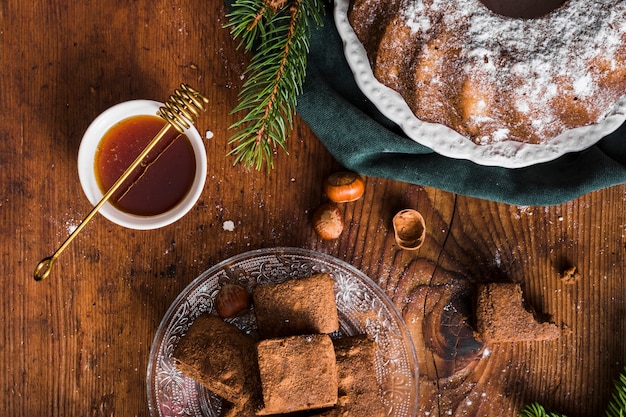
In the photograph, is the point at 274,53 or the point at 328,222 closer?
the point at 274,53

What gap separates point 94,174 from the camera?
1428 mm

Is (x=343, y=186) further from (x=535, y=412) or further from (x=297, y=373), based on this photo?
(x=535, y=412)

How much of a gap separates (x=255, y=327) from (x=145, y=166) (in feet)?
1.63

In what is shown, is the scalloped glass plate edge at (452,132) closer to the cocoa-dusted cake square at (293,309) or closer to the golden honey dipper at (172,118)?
the golden honey dipper at (172,118)

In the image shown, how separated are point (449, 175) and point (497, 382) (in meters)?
0.58

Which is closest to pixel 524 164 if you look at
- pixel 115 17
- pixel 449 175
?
pixel 449 175

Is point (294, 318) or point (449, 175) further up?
point (449, 175)

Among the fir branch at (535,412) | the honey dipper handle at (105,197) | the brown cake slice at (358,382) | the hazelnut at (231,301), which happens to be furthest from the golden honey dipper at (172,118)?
the fir branch at (535,412)

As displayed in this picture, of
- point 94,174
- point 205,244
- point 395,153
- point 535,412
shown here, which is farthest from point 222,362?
point 535,412

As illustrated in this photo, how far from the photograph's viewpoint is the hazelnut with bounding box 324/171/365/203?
1487 mm

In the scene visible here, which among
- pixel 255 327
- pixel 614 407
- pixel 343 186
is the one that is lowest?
pixel 614 407

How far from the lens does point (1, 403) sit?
5.20ft

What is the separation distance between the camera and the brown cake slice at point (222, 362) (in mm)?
1405

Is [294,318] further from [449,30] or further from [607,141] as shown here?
[607,141]
